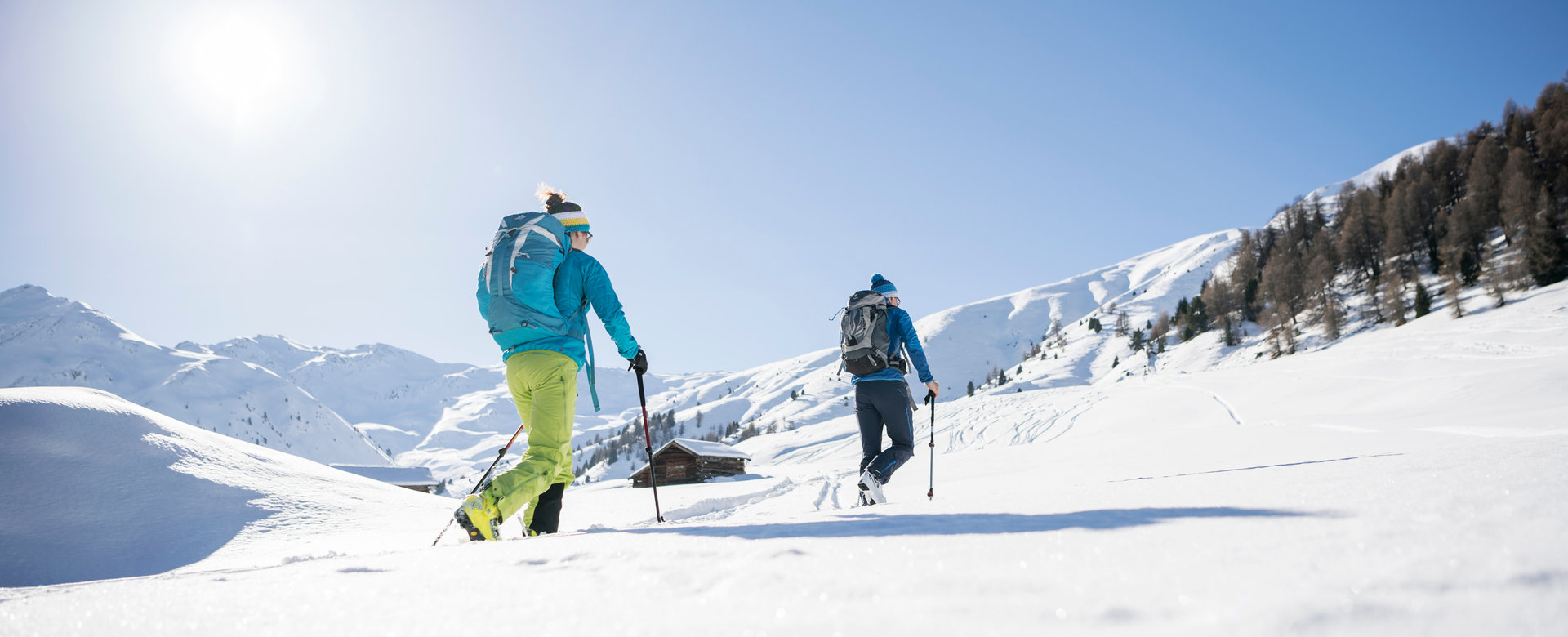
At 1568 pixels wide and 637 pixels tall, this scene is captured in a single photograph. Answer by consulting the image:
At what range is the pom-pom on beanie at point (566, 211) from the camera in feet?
15.0

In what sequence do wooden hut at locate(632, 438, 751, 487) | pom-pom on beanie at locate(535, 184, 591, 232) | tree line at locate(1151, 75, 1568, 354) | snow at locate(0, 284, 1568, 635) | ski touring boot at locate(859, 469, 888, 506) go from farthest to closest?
1. tree line at locate(1151, 75, 1568, 354)
2. wooden hut at locate(632, 438, 751, 487)
3. ski touring boot at locate(859, 469, 888, 506)
4. pom-pom on beanie at locate(535, 184, 591, 232)
5. snow at locate(0, 284, 1568, 635)

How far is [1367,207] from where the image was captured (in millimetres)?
61031

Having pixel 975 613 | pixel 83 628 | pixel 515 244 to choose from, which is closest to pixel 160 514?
pixel 515 244

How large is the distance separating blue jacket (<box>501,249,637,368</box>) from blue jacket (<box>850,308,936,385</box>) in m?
2.10

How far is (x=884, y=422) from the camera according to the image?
5.36 m

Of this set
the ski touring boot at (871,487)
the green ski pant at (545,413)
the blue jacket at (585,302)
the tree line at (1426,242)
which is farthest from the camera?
the tree line at (1426,242)

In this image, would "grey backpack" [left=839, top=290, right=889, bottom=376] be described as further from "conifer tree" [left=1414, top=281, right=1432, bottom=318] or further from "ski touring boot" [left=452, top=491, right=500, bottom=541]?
"conifer tree" [left=1414, top=281, right=1432, bottom=318]

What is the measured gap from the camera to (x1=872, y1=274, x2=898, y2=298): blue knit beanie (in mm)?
5664

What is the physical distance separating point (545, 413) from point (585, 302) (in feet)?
2.78

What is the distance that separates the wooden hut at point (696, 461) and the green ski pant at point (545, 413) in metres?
28.6

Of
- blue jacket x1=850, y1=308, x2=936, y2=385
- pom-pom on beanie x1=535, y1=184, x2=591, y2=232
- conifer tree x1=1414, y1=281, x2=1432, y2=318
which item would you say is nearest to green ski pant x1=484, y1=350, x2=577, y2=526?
pom-pom on beanie x1=535, y1=184, x2=591, y2=232

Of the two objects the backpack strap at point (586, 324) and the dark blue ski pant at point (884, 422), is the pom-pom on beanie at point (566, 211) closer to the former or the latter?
the backpack strap at point (586, 324)

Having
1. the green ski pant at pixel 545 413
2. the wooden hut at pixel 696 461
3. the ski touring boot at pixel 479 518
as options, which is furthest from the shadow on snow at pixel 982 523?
the wooden hut at pixel 696 461

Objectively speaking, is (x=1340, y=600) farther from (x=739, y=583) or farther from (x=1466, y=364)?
(x=1466, y=364)
